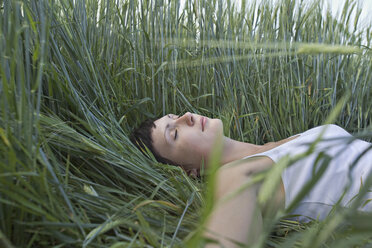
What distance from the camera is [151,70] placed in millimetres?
1465

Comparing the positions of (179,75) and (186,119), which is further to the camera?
(179,75)

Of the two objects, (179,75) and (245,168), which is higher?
(179,75)

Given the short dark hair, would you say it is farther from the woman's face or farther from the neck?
the neck

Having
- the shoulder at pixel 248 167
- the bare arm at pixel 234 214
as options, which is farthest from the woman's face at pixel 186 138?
the bare arm at pixel 234 214

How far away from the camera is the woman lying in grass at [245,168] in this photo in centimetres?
63

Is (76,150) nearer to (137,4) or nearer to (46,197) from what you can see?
(46,197)

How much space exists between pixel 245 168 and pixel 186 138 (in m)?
0.37

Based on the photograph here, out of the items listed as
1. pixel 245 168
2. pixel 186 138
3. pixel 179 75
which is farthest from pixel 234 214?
pixel 179 75

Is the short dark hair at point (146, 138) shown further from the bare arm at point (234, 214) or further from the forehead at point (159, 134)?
the bare arm at point (234, 214)

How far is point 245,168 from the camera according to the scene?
83 cm

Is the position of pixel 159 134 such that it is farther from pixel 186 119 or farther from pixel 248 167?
pixel 248 167

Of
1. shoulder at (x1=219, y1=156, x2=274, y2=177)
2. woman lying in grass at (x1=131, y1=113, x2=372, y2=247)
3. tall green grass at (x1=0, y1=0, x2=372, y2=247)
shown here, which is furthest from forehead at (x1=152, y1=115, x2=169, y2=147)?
shoulder at (x1=219, y1=156, x2=274, y2=177)

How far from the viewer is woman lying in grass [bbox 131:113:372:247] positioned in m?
0.63

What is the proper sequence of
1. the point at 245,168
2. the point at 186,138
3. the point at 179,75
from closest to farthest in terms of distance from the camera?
1. the point at 245,168
2. the point at 186,138
3. the point at 179,75
